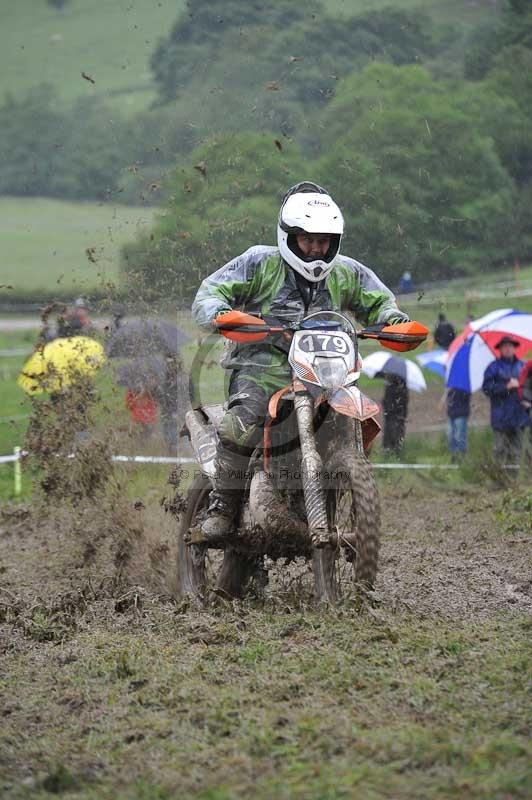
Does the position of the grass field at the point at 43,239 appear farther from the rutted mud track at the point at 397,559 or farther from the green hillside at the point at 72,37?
the rutted mud track at the point at 397,559

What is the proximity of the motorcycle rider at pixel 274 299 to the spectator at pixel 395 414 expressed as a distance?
7.54 metres

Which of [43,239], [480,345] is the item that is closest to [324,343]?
[480,345]

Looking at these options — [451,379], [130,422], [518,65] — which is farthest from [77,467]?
[518,65]

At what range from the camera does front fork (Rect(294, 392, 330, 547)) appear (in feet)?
20.7

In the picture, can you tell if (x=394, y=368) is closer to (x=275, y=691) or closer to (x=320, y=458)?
(x=320, y=458)

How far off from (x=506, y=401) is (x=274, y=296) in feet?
23.4

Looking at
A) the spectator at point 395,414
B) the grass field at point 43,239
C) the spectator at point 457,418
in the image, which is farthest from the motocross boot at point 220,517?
the grass field at point 43,239

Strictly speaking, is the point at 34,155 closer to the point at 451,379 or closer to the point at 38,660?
the point at 451,379

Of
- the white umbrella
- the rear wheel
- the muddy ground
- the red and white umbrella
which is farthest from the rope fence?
the rear wheel

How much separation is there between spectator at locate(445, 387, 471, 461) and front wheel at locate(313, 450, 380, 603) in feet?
27.4

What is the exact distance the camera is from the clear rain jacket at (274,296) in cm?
707

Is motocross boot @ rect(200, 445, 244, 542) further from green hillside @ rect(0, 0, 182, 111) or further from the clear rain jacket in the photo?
green hillside @ rect(0, 0, 182, 111)

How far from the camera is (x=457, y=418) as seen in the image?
50.2 ft

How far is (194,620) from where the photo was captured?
649cm
